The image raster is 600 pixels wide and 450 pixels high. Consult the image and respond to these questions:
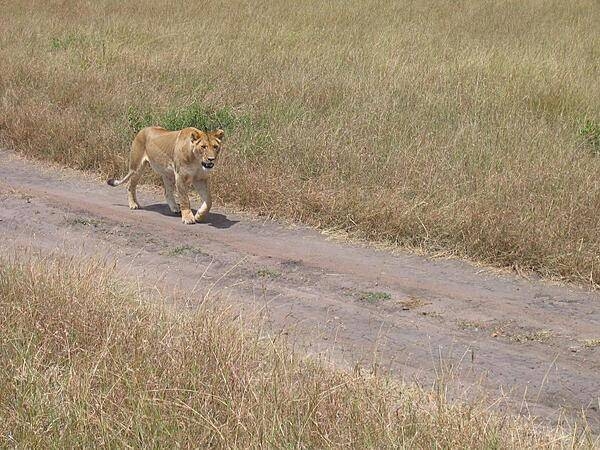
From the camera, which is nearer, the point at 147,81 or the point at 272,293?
the point at 272,293

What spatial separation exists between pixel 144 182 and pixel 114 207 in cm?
97

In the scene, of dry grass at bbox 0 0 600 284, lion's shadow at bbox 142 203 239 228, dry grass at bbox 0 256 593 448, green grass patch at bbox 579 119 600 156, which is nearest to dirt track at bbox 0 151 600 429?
lion's shadow at bbox 142 203 239 228

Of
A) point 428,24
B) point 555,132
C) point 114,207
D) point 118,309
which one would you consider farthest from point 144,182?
point 428,24

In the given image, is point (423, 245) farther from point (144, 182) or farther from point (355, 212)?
point (144, 182)

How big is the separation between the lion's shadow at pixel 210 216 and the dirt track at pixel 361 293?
19mm

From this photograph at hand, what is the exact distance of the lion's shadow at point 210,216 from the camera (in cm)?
873

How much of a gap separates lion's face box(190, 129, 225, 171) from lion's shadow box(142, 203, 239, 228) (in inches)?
24.9

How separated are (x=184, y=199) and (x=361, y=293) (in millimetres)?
2386

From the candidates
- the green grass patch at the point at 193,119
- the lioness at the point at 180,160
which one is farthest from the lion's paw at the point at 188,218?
the green grass patch at the point at 193,119

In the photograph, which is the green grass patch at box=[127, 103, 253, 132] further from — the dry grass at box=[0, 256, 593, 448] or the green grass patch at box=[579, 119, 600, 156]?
the dry grass at box=[0, 256, 593, 448]

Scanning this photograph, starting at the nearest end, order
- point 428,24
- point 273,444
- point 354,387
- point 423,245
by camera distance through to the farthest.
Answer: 1. point 273,444
2. point 354,387
3. point 423,245
4. point 428,24

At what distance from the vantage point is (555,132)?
1001cm

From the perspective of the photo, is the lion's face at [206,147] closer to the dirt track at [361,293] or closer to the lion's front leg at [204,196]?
the lion's front leg at [204,196]

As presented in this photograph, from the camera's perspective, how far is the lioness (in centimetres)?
834
